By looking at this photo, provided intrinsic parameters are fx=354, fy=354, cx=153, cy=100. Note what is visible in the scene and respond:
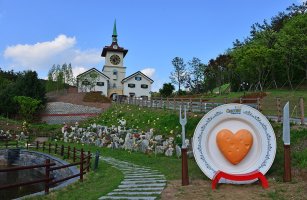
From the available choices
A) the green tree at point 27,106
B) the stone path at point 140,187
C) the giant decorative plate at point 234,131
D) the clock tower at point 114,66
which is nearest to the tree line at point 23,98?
the green tree at point 27,106

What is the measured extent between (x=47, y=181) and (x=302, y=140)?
9.00m

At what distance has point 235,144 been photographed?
1052cm

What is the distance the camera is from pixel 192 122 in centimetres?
2131

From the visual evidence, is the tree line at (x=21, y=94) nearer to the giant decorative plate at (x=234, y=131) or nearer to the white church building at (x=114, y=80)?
the white church building at (x=114, y=80)

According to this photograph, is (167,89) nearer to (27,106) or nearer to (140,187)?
(27,106)

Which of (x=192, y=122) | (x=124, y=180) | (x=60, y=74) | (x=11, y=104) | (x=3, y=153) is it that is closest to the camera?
(x=124, y=180)

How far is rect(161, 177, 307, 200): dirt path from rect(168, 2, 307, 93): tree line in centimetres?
3213

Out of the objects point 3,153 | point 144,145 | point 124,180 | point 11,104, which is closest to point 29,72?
point 11,104

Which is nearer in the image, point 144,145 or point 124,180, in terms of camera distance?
point 124,180

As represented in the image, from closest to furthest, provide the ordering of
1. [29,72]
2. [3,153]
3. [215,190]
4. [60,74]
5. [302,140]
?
[215,190]
[302,140]
[3,153]
[29,72]
[60,74]

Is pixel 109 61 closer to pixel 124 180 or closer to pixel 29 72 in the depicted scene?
pixel 29 72

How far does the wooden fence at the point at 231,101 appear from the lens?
52.9 feet

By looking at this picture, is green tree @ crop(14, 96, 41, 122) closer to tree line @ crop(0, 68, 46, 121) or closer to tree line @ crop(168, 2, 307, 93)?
tree line @ crop(0, 68, 46, 121)

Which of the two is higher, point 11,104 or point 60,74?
point 60,74
